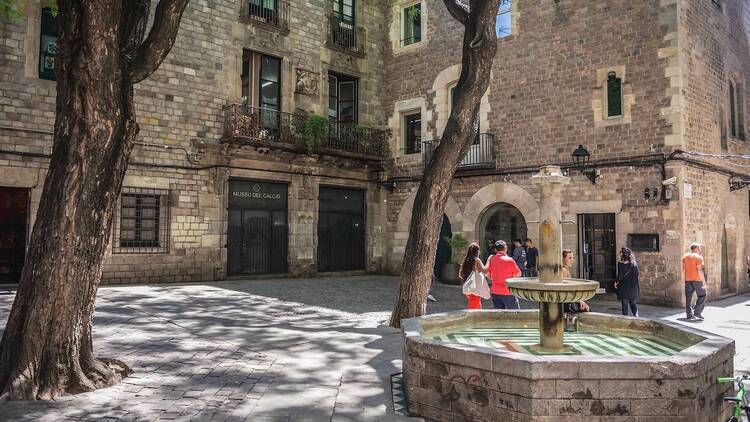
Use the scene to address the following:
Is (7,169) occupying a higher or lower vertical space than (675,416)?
higher

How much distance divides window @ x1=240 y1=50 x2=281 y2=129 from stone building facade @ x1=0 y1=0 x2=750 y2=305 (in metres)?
0.04

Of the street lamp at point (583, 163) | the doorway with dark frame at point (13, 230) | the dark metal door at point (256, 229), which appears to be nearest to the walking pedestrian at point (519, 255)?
the street lamp at point (583, 163)

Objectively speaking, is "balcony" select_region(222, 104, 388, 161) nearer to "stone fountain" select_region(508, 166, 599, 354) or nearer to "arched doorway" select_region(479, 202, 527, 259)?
"arched doorway" select_region(479, 202, 527, 259)

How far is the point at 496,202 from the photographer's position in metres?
15.5

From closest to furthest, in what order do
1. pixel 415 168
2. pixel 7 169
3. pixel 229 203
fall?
pixel 7 169 → pixel 229 203 → pixel 415 168

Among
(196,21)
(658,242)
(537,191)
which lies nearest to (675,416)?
(658,242)

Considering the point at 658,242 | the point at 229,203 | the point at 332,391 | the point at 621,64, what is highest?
the point at 621,64

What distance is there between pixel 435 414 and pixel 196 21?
13.5m

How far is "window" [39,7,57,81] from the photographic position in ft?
41.1

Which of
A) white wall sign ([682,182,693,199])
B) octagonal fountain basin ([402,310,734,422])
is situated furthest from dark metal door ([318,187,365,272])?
octagonal fountain basin ([402,310,734,422])

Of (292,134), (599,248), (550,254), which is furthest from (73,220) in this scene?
(599,248)

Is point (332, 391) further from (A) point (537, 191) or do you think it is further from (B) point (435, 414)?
(A) point (537, 191)

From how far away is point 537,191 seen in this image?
14.4 meters

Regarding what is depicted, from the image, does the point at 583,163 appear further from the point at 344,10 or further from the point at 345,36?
the point at 344,10
